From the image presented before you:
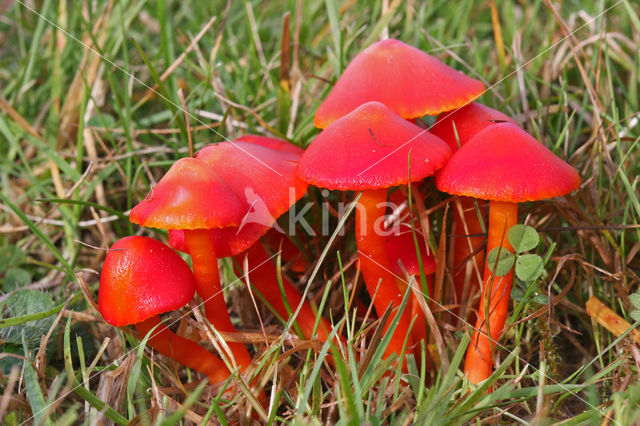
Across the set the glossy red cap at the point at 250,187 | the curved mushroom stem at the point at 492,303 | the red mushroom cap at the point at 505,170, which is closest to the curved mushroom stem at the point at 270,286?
the glossy red cap at the point at 250,187

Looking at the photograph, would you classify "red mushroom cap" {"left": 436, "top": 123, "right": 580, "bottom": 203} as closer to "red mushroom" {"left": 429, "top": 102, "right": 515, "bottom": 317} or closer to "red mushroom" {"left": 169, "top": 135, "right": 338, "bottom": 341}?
"red mushroom" {"left": 429, "top": 102, "right": 515, "bottom": 317}

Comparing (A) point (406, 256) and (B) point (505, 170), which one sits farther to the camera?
(A) point (406, 256)

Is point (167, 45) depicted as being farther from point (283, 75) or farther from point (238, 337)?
point (238, 337)

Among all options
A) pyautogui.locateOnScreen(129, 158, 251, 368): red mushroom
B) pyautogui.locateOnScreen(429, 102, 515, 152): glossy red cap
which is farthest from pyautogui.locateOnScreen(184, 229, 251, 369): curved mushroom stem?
pyautogui.locateOnScreen(429, 102, 515, 152): glossy red cap

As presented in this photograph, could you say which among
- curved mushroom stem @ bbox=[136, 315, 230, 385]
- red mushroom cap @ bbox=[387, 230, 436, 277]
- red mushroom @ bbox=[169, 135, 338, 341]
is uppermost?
red mushroom @ bbox=[169, 135, 338, 341]

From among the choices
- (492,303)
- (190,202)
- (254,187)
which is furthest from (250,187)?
(492,303)

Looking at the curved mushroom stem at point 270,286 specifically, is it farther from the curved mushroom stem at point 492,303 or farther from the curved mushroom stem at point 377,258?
the curved mushroom stem at point 492,303

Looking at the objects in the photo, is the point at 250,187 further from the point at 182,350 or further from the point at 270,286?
the point at 182,350

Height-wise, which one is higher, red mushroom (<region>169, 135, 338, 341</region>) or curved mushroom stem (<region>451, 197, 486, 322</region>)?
red mushroom (<region>169, 135, 338, 341</region>)
